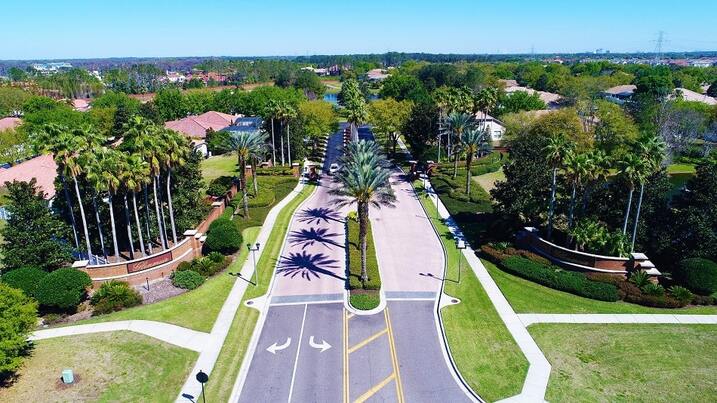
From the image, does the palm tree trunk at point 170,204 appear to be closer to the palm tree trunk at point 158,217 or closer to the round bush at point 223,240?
the palm tree trunk at point 158,217

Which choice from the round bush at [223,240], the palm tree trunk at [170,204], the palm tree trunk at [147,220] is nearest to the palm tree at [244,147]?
the round bush at [223,240]

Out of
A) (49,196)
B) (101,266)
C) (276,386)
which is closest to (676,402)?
(276,386)

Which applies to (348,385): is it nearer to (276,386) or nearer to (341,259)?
(276,386)

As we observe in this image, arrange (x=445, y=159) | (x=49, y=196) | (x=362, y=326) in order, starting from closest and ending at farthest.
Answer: (x=362, y=326) < (x=49, y=196) < (x=445, y=159)

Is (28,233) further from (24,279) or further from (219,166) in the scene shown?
(219,166)

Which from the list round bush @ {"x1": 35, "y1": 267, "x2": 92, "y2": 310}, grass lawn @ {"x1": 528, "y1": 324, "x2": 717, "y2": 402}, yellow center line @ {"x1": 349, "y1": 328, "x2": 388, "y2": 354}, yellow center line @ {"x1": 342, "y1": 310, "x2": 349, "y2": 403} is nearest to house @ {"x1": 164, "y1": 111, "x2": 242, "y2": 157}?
round bush @ {"x1": 35, "y1": 267, "x2": 92, "y2": 310}

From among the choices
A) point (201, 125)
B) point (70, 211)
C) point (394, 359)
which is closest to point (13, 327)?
point (70, 211)

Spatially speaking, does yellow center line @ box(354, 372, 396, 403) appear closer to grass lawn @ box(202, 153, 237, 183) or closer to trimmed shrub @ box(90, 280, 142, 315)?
trimmed shrub @ box(90, 280, 142, 315)
